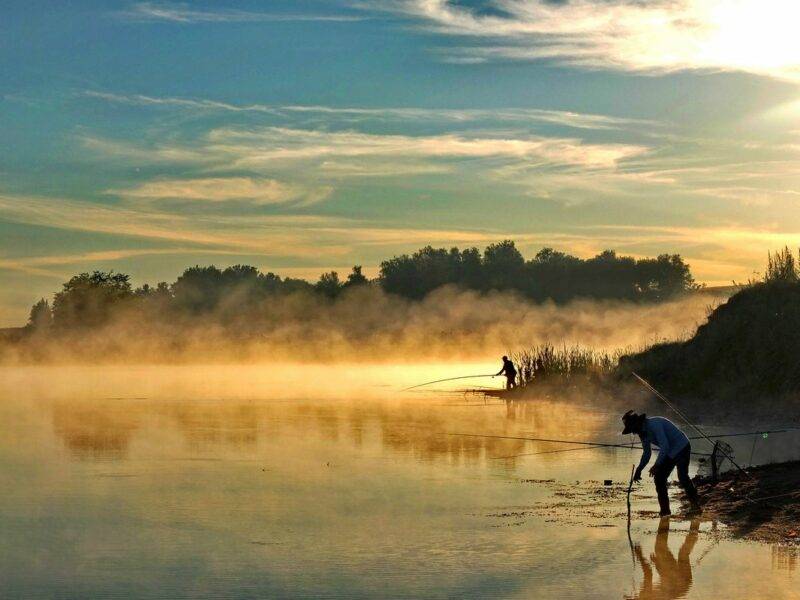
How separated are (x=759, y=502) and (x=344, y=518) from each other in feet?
19.5

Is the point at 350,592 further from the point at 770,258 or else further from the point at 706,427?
the point at 770,258

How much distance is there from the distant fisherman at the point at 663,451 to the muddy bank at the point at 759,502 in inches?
23.2

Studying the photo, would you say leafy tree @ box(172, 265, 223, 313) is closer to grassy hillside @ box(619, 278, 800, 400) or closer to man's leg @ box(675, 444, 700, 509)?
grassy hillside @ box(619, 278, 800, 400)

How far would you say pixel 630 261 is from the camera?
458 feet

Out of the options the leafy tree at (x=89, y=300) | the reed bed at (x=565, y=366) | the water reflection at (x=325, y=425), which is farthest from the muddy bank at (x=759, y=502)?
the leafy tree at (x=89, y=300)

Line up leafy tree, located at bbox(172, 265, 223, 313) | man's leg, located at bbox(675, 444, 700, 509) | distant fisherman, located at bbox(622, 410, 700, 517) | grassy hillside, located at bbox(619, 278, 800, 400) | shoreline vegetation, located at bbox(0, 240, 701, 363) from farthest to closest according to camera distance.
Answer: leafy tree, located at bbox(172, 265, 223, 313) < shoreline vegetation, located at bbox(0, 240, 701, 363) < grassy hillside, located at bbox(619, 278, 800, 400) < man's leg, located at bbox(675, 444, 700, 509) < distant fisherman, located at bbox(622, 410, 700, 517)

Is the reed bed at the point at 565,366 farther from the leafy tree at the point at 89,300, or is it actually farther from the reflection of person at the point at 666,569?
the leafy tree at the point at 89,300

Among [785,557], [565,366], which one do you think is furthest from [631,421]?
[565,366]

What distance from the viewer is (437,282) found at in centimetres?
13500

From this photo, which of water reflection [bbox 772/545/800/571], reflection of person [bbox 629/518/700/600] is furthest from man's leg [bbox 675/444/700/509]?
water reflection [bbox 772/545/800/571]

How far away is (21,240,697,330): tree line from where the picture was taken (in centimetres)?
12481

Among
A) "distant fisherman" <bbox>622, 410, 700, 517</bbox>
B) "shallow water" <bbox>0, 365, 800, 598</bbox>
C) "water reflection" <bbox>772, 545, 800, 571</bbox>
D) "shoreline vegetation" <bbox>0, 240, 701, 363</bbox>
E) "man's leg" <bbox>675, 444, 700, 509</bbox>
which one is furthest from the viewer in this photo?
"shoreline vegetation" <bbox>0, 240, 701, 363</bbox>

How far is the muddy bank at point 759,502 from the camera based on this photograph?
1555cm

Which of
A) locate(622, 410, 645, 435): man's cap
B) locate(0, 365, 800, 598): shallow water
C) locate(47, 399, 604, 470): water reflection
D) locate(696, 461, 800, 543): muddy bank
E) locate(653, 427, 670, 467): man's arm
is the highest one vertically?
locate(622, 410, 645, 435): man's cap
